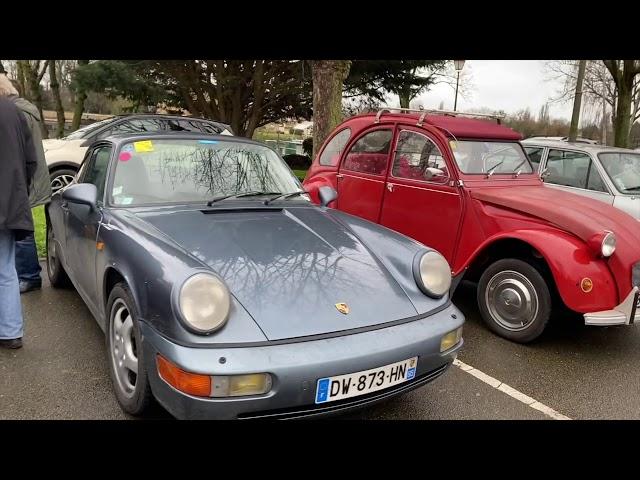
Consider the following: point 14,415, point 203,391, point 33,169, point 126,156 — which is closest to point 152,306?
point 203,391

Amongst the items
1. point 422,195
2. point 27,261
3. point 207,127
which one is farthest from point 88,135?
point 422,195

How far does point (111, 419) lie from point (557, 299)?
134 inches

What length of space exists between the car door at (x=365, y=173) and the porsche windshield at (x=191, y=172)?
1.60 meters

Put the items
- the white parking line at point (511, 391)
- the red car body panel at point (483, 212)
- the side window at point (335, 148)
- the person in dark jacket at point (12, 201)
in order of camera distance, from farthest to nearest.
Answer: the side window at point (335, 148) → the red car body panel at point (483, 212) → the person in dark jacket at point (12, 201) → the white parking line at point (511, 391)

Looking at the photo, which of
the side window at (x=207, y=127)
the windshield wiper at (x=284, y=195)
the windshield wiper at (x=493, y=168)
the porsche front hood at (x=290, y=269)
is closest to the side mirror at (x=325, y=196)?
the windshield wiper at (x=284, y=195)

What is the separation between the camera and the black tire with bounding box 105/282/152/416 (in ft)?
8.23

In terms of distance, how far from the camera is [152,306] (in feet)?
7.82

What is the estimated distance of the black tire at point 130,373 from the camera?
2508mm

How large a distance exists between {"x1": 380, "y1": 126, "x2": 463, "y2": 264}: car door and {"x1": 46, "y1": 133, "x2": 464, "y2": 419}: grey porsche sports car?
4.71ft

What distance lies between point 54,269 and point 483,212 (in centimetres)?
396

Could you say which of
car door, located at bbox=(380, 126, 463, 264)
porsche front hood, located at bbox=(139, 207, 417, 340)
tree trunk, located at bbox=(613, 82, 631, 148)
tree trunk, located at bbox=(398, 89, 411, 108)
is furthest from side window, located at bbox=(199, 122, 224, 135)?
tree trunk, located at bbox=(613, 82, 631, 148)

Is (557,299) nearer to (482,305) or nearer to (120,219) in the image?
(482,305)

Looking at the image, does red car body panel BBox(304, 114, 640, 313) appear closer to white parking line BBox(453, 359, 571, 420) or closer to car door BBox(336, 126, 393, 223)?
car door BBox(336, 126, 393, 223)

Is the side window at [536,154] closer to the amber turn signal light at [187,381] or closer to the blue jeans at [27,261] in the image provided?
the blue jeans at [27,261]
